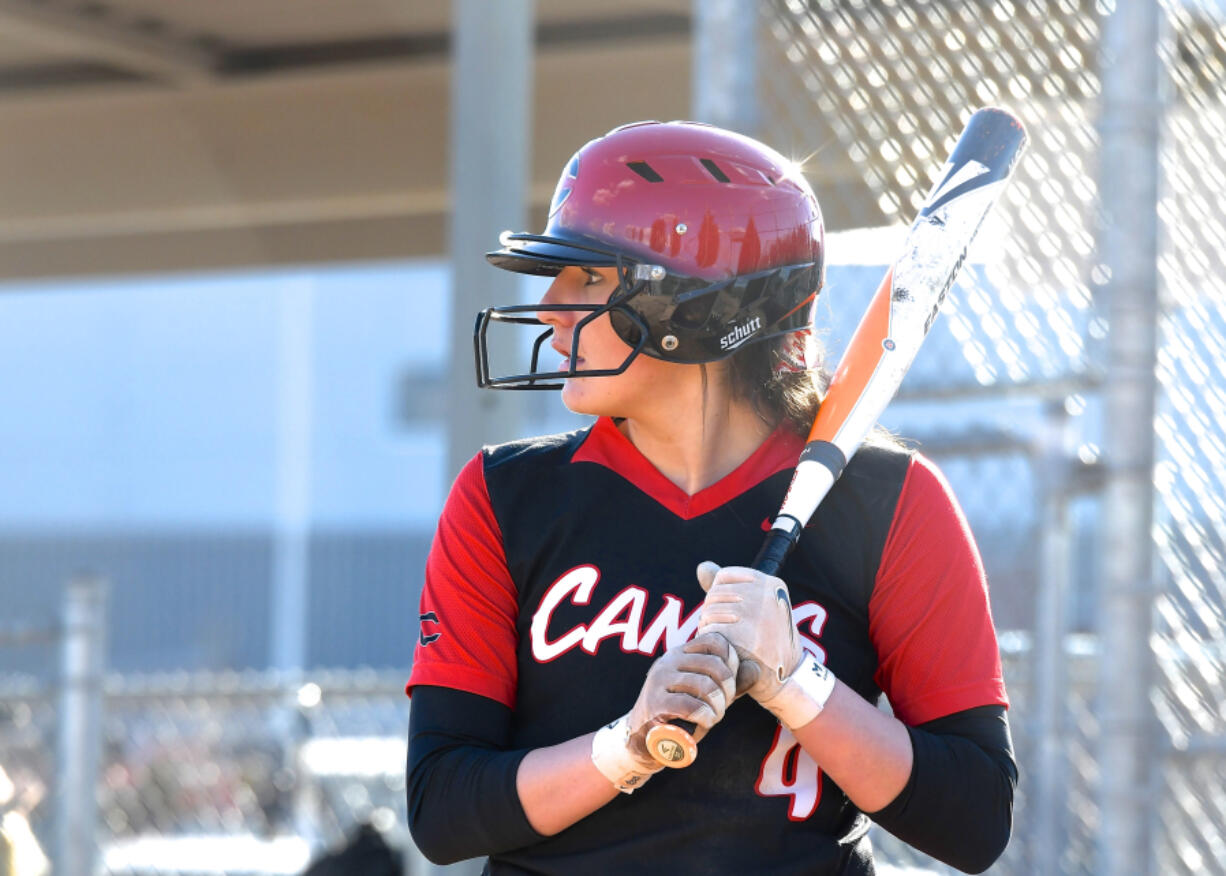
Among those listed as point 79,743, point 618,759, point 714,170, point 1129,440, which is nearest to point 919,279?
point 714,170

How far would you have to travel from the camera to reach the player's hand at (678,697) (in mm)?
1733

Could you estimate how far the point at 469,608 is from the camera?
206 cm

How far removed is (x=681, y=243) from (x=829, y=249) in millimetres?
1800

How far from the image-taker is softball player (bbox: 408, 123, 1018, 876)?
191 cm

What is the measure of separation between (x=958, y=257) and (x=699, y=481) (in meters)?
0.53

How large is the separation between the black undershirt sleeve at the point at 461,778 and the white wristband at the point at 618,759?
0.45 ft

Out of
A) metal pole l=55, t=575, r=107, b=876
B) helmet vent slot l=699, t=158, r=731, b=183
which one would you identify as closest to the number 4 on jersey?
helmet vent slot l=699, t=158, r=731, b=183

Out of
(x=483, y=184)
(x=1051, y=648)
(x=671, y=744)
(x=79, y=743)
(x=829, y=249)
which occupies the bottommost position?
(x=79, y=743)

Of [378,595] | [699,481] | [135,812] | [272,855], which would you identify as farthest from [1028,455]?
[378,595]

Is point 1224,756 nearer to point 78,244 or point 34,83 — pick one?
point 34,83

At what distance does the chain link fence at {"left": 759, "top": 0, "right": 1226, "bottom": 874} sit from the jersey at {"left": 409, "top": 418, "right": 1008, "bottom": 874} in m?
1.58

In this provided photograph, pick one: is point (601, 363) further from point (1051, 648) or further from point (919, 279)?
point (1051, 648)

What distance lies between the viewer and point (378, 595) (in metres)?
31.5

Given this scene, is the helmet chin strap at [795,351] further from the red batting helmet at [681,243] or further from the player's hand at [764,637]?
the player's hand at [764,637]
